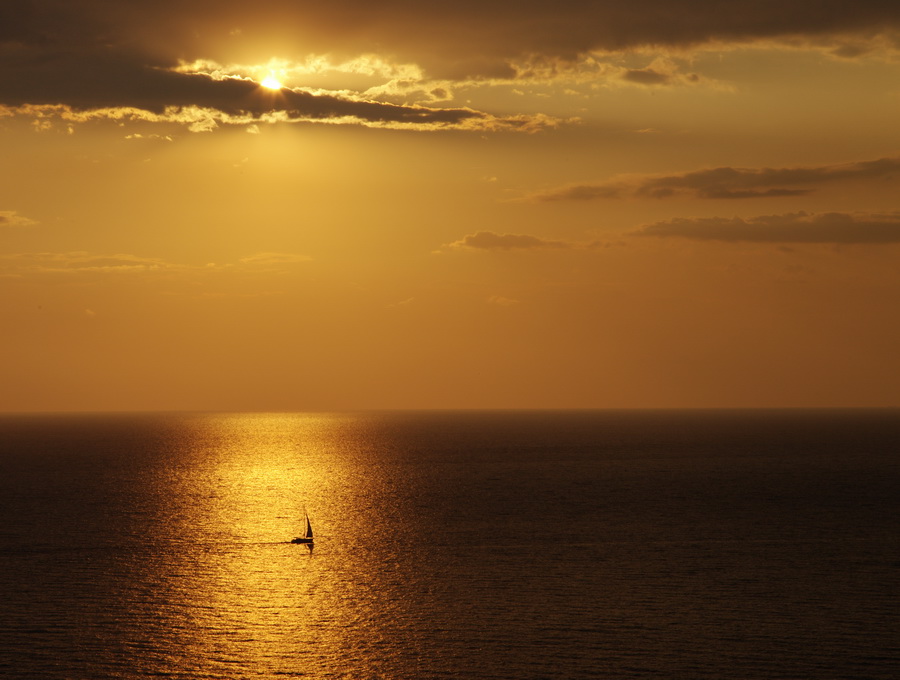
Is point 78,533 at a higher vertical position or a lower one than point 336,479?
lower

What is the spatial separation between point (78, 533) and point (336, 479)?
86.2m

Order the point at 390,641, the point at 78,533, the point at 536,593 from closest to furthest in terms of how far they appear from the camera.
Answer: the point at 390,641
the point at 536,593
the point at 78,533

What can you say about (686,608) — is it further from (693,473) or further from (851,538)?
(693,473)

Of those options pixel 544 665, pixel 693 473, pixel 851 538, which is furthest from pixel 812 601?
pixel 693 473

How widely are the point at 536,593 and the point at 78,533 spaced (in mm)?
62453

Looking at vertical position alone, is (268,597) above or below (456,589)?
above

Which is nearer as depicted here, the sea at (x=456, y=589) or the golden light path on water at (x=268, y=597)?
the sea at (x=456, y=589)

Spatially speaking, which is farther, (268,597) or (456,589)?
(456,589)

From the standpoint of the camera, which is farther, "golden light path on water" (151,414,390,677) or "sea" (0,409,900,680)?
"golden light path on water" (151,414,390,677)

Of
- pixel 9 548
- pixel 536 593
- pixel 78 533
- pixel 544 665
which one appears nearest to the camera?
pixel 544 665

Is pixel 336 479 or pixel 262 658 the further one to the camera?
pixel 336 479

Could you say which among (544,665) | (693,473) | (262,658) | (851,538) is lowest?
(544,665)

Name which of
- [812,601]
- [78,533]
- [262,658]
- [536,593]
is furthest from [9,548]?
[812,601]

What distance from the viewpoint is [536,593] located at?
76.4m
